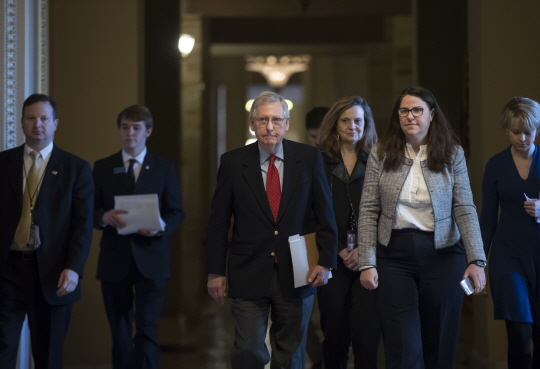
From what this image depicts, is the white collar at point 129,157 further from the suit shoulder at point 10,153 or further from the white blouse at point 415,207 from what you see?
the white blouse at point 415,207

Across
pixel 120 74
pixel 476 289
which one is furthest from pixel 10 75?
pixel 476 289

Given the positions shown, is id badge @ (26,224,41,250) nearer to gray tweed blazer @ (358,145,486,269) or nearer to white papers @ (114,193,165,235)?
white papers @ (114,193,165,235)

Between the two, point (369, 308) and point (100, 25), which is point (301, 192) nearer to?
point (369, 308)

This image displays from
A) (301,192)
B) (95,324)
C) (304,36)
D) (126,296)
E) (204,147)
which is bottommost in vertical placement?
(95,324)

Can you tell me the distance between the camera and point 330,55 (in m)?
17.3

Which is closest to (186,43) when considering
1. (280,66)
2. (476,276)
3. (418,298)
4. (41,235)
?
(41,235)

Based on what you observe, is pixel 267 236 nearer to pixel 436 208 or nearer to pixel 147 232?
pixel 436 208

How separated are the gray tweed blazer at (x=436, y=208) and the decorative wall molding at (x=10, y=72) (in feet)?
9.00

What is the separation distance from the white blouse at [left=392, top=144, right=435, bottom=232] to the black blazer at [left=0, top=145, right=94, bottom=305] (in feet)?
6.15

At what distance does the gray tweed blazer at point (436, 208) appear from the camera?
3305 mm

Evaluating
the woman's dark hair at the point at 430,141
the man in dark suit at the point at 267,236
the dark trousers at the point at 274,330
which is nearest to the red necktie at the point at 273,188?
the man in dark suit at the point at 267,236

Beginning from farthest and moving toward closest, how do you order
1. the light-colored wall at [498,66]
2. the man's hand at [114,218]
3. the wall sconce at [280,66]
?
the wall sconce at [280,66]
the light-colored wall at [498,66]
the man's hand at [114,218]

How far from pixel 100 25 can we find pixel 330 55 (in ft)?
40.2

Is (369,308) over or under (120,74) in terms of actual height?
under
